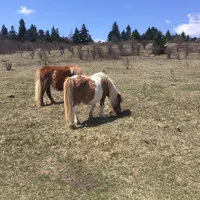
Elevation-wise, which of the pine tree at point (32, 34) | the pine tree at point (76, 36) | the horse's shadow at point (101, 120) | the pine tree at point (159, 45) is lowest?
the horse's shadow at point (101, 120)

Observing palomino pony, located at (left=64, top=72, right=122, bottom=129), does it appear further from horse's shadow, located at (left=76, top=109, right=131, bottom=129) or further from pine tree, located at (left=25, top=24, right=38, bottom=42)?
pine tree, located at (left=25, top=24, right=38, bottom=42)

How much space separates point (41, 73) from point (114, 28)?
5445 cm

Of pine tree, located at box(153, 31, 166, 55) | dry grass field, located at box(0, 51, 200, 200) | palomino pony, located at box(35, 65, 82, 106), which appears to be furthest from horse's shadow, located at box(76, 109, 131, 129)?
pine tree, located at box(153, 31, 166, 55)

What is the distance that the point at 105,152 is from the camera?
16.5ft

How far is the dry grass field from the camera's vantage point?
159 inches

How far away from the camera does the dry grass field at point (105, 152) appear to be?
404cm

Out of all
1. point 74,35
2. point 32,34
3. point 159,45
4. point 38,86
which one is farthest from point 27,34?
point 38,86

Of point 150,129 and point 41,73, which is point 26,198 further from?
point 41,73

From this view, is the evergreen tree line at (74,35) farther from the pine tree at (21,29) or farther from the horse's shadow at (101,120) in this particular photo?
the horse's shadow at (101,120)

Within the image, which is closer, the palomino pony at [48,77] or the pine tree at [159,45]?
the palomino pony at [48,77]

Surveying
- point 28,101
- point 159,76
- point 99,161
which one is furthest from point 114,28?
point 99,161

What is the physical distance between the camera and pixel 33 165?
15.8ft

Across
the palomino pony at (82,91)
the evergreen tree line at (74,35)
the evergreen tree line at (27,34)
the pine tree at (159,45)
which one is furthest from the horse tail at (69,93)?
the evergreen tree line at (27,34)

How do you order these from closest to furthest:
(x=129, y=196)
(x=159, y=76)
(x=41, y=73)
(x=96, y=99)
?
(x=129, y=196)
(x=96, y=99)
(x=41, y=73)
(x=159, y=76)
